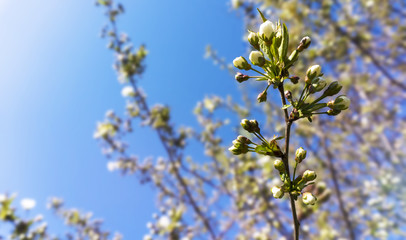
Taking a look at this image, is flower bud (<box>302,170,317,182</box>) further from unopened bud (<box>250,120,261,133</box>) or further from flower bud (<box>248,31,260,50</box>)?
flower bud (<box>248,31,260,50</box>)

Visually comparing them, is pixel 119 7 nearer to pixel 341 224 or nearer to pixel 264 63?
pixel 264 63

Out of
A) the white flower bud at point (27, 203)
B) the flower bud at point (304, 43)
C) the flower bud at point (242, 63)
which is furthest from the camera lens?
the white flower bud at point (27, 203)

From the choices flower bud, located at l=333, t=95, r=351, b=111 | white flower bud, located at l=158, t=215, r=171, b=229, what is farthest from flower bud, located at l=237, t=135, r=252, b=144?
white flower bud, located at l=158, t=215, r=171, b=229

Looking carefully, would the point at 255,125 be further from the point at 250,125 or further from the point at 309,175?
the point at 309,175

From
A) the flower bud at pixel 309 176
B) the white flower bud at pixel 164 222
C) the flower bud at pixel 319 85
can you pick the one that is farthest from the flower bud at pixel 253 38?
the white flower bud at pixel 164 222

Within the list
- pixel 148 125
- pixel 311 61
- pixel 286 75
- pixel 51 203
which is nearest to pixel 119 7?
pixel 148 125

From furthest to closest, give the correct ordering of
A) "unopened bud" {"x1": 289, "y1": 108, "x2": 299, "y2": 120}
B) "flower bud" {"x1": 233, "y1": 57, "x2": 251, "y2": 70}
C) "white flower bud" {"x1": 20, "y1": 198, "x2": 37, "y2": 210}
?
"white flower bud" {"x1": 20, "y1": 198, "x2": 37, "y2": 210}
"flower bud" {"x1": 233, "y1": 57, "x2": 251, "y2": 70}
"unopened bud" {"x1": 289, "y1": 108, "x2": 299, "y2": 120}

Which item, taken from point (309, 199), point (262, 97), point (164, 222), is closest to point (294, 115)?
point (262, 97)

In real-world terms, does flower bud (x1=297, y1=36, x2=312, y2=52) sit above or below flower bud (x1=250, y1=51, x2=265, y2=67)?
above

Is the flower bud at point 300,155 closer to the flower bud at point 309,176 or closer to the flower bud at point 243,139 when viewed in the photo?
the flower bud at point 309,176
